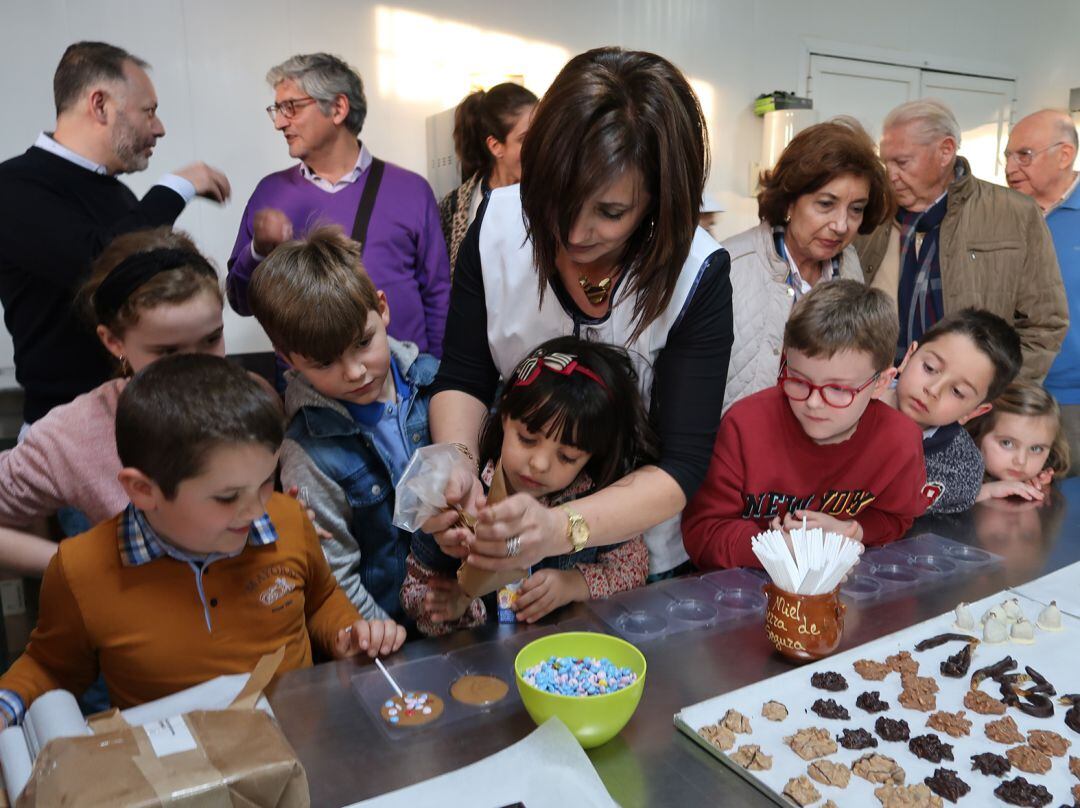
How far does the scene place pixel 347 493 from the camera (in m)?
1.64

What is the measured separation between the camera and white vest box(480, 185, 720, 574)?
1.54 m

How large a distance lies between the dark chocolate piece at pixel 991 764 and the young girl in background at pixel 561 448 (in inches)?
25.1

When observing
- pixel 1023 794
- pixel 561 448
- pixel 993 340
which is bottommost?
pixel 1023 794

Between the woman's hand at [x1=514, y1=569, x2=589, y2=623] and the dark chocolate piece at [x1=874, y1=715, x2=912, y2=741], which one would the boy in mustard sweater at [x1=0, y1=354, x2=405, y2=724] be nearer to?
the woman's hand at [x1=514, y1=569, x2=589, y2=623]

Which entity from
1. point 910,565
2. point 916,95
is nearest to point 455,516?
point 910,565

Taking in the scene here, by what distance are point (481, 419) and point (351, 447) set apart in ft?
0.88

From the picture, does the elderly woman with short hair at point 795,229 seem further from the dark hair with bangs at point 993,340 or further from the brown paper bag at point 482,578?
the brown paper bag at point 482,578

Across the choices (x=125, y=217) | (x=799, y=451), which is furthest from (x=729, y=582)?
(x=125, y=217)

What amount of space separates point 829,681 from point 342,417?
3.30ft

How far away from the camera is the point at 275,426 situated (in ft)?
4.28

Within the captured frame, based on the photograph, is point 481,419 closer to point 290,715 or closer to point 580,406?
point 580,406

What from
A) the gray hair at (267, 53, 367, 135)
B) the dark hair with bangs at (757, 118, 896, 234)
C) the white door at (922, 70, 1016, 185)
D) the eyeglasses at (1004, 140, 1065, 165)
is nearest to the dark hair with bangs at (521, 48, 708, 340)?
the dark hair with bangs at (757, 118, 896, 234)

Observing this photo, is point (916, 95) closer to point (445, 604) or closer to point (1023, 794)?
point (445, 604)

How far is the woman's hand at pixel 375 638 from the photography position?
4.08 ft
